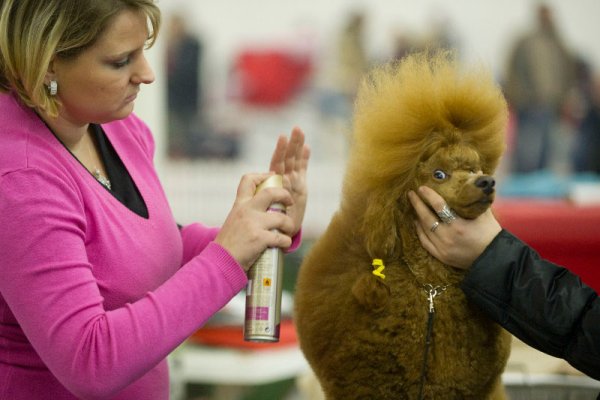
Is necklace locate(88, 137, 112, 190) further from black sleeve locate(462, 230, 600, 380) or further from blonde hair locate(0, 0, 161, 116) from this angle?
black sleeve locate(462, 230, 600, 380)

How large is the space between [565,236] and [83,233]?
1.95 m

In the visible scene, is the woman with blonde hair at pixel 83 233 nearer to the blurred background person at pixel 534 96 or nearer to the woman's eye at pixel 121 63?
the woman's eye at pixel 121 63

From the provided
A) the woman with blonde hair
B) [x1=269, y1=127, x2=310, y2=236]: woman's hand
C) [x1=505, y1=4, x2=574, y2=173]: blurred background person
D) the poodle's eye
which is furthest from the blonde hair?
[x1=505, y1=4, x2=574, y2=173]: blurred background person

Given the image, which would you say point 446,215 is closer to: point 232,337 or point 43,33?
point 43,33

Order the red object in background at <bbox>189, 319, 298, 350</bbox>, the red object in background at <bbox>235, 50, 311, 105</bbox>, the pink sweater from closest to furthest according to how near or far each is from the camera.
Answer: the pink sweater, the red object in background at <bbox>189, 319, 298, 350</bbox>, the red object in background at <bbox>235, 50, 311, 105</bbox>

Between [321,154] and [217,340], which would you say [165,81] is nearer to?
[321,154]

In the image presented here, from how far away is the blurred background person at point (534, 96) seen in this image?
4473 millimetres

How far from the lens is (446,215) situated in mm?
1118

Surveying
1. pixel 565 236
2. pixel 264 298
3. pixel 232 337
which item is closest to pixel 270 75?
pixel 232 337

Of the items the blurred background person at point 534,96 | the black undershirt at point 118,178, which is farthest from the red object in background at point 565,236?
the blurred background person at point 534,96

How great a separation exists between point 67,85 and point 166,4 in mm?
3567

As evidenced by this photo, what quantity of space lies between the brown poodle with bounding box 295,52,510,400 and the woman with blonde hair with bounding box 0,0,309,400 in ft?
0.43

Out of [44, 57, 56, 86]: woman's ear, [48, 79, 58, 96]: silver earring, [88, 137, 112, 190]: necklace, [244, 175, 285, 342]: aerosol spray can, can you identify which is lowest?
[244, 175, 285, 342]: aerosol spray can

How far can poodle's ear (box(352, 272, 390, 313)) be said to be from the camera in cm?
112
